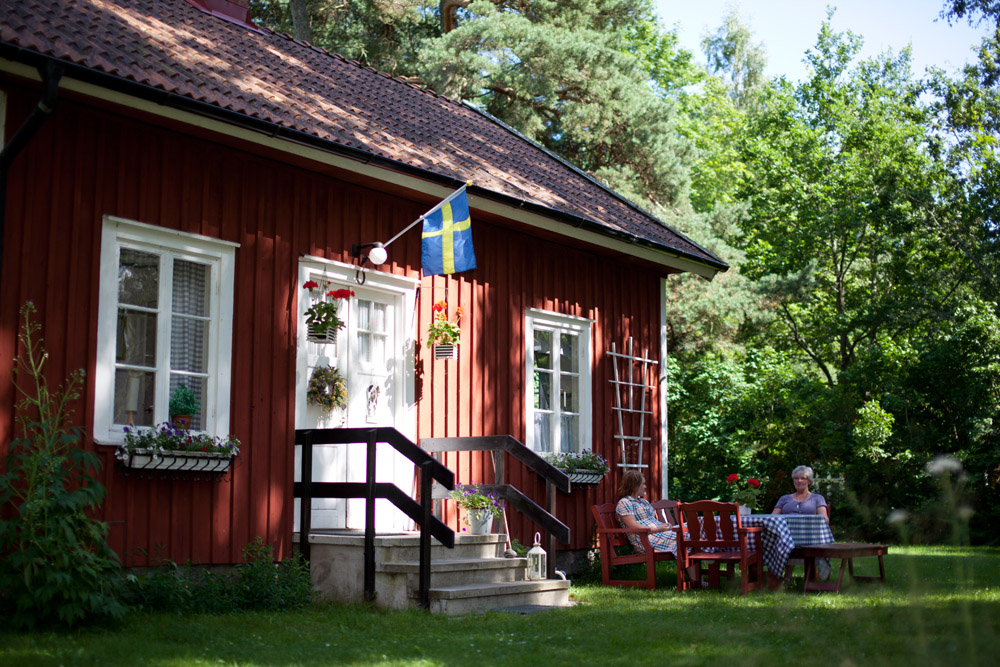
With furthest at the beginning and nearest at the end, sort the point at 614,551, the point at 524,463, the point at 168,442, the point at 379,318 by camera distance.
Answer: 1. the point at 614,551
2. the point at 379,318
3. the point at 524,463
4. the point at 168,442

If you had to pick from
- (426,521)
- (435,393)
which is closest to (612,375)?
(435,393)

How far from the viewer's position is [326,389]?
8.33 meters

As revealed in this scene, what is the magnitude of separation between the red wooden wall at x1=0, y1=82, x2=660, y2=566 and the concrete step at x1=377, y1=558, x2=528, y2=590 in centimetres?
111

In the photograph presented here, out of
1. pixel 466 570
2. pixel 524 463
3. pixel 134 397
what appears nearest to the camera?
pixel 134 397

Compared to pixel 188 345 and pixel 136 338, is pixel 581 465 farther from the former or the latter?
pixel 136 338

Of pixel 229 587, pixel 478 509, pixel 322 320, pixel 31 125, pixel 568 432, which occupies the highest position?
pixel 31 125

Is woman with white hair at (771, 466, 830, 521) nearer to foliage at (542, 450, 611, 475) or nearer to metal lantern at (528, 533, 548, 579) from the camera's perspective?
foliage at (542, 450, 611, 475)

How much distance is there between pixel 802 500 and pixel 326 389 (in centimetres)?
449

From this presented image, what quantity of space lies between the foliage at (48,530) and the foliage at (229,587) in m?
0.40

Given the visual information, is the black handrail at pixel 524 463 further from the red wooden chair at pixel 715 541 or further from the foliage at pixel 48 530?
the foliage at pixel 48 530

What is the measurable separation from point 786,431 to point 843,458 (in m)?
1.34

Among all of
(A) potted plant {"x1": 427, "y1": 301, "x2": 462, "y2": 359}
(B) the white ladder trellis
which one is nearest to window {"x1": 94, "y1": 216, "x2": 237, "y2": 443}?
(A) potted plant {"x1": 427, "y1": 301, "x2": 462, "y2": 359}

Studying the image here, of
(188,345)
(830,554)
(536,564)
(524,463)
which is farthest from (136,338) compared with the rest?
(830,554)

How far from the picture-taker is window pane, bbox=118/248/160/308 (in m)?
7.17
